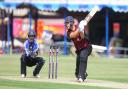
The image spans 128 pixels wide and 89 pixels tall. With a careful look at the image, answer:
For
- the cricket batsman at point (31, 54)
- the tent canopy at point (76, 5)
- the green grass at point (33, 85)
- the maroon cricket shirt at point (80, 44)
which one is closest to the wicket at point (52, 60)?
the cricket batsman at point (31, 54)

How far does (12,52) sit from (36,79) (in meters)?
24.4

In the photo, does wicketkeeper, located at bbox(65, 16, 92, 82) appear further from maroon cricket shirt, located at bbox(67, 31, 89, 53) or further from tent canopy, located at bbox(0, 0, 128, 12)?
tent canopy, located at bbox(0, 0, 128, 12)

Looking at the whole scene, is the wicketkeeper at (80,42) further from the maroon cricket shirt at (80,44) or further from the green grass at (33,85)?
the green grass at (33,85)

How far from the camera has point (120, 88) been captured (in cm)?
1711

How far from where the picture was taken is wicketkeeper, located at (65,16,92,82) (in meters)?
18.9

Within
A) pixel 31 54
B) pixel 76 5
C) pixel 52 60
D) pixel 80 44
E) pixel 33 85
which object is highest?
pixel 76 5

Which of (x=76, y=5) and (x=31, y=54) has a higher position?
(x=76, y=5)

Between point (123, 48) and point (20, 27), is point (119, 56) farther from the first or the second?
point (20, 27)

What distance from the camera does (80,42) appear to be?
63.2 ft

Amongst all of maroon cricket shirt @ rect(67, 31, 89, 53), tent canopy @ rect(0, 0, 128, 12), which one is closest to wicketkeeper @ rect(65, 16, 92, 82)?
maroon cricket shirt @ rect(67, 31, 89, 53)

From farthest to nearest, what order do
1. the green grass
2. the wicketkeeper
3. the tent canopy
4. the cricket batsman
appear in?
the tent canopy → the cricket batsman → the wicketkeeper → the green grass

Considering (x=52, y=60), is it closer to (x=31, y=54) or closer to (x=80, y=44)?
(x=31, y=54)

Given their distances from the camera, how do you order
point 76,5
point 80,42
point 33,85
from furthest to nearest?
point 76,5, point 80,42, point 33,85

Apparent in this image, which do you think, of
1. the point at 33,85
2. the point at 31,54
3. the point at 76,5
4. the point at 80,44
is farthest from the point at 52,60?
the point at 76,5
